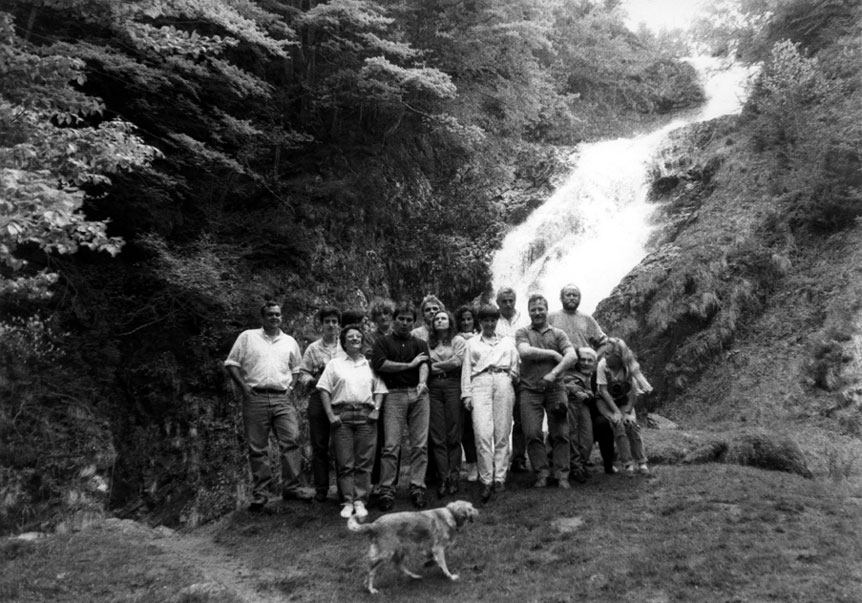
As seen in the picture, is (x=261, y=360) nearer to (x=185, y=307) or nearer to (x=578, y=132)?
(x=185, y=307)

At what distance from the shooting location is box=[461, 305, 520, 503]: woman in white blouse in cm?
637

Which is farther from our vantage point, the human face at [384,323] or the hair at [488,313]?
the human face at [384,323]

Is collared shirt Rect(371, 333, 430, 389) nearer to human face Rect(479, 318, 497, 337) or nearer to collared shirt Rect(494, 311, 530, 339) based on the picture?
human face Rect(479, 318, 497, 337)

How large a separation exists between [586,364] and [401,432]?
83.7 inches

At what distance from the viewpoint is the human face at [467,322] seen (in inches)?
286

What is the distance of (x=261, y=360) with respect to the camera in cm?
688

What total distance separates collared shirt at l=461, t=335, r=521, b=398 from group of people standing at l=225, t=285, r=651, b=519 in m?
0.01

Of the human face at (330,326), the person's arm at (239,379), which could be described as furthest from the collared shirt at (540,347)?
the person's arm at (239,379)

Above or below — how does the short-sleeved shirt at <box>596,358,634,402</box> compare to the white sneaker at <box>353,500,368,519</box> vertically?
above

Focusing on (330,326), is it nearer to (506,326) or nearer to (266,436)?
(266,436)

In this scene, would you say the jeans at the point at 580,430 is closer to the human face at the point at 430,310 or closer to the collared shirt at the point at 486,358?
the collared shirt at the point at 486,358

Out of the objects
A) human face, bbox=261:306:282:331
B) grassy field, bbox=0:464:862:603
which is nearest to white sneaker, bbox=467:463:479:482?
grassy field, bbox=0:464:862:603

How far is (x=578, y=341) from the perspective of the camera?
701 cm

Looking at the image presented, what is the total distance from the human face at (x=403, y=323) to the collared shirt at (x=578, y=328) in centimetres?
167
